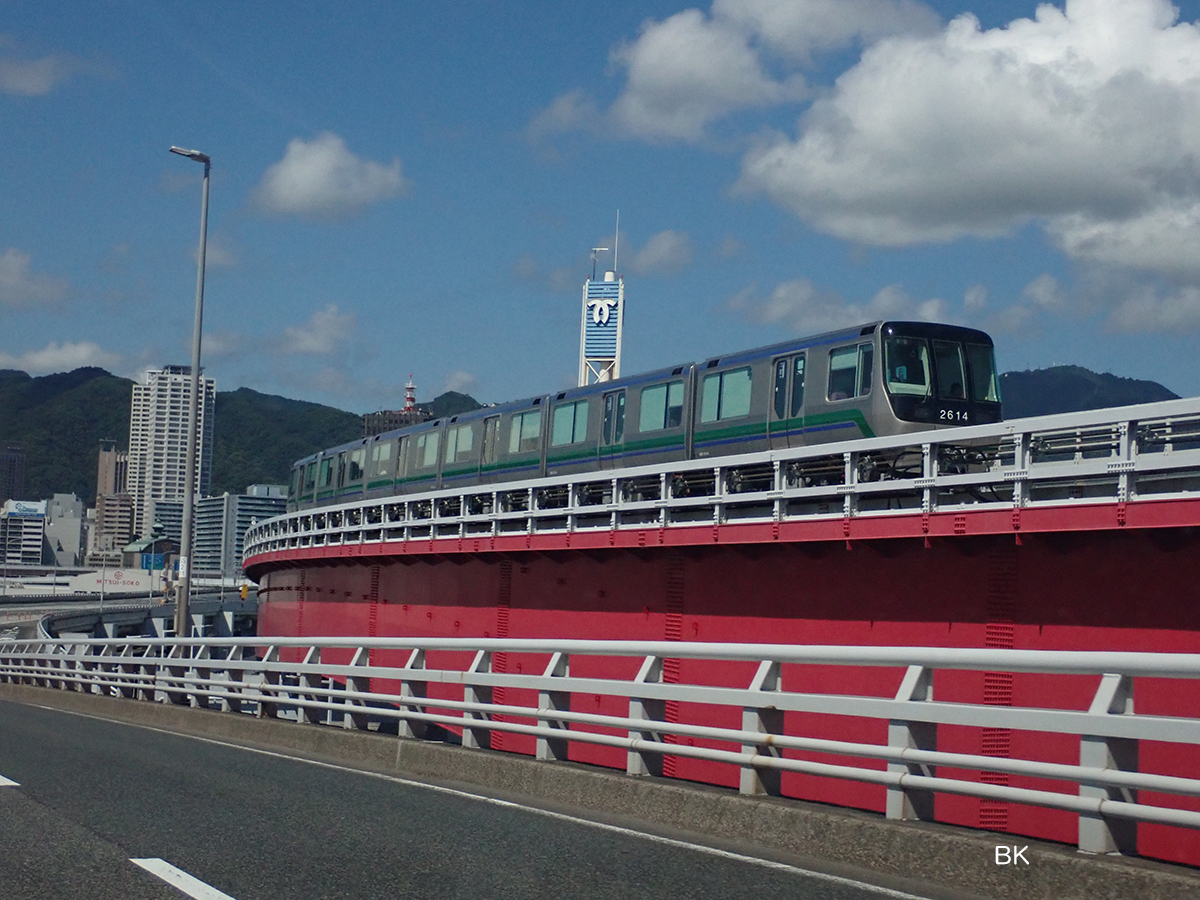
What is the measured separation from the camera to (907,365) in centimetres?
2164

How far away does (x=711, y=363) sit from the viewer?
24500mm

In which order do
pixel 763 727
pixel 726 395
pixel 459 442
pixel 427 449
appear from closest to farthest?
pixel 763 727 → pixel 726 395 → pixel 459 442 → pixel 427 449

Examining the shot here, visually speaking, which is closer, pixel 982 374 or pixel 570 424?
pixel 982 374

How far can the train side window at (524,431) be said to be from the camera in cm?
3011

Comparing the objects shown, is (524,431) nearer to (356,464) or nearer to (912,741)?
(356,464)

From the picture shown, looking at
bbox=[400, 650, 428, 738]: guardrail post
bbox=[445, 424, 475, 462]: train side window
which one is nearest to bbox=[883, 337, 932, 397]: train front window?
bbox=[400, 650, 428, 738]: guardrail post

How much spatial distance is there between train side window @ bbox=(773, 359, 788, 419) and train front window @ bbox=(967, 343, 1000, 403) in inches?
121

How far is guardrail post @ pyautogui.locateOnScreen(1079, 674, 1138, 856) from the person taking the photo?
21.0 ft

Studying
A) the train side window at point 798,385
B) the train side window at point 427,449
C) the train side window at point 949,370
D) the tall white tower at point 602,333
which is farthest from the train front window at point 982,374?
the tall white tower at point 602,333

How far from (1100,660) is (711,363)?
18203 mm

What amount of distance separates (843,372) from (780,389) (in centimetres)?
127

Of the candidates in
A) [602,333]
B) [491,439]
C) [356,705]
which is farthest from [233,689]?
[602,333]

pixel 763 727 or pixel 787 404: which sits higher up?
pixel 787 404

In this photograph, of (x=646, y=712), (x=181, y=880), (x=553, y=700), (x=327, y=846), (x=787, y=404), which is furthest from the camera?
(x=787, y=404)
